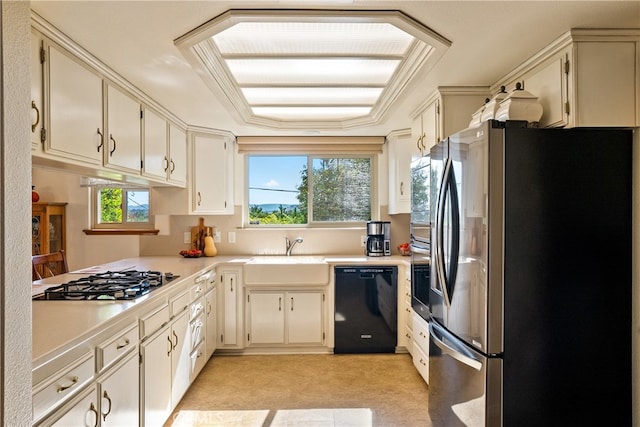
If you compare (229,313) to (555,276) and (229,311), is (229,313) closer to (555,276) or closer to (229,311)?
(229,311)

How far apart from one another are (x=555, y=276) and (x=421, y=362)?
1586mm

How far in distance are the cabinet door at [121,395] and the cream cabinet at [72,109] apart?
0.99 meters

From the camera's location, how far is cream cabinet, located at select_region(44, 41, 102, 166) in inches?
66.5

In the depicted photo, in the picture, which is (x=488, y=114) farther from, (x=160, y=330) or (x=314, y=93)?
(x=160, y=330)

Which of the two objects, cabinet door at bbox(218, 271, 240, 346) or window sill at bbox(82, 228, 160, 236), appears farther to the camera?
window sill at bbox(82, 228, 160, 236)


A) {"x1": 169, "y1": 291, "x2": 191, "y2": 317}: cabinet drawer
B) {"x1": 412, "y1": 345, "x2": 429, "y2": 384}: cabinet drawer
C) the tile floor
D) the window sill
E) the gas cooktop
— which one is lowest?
the tile floor

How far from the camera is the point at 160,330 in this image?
218 cm

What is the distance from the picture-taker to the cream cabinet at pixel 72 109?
1689 mm

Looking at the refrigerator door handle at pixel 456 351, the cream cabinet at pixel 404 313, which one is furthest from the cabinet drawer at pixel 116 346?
the cream cabinet at pixel 404 313

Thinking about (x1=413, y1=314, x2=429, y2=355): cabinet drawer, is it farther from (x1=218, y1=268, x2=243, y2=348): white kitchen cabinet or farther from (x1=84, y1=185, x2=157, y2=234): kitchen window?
(x1=84, y1=185, x2=157, y2=234): kitchen window

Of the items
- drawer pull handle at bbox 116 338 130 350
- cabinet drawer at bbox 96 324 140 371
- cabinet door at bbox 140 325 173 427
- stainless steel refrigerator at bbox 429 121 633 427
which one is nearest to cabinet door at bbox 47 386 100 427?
cabinet drawer at bbox 96 324 140 371

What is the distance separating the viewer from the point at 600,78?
5.78 ft

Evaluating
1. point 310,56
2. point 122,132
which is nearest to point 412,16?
point 310,56

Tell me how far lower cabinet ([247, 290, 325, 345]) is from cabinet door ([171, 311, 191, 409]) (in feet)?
3.00
